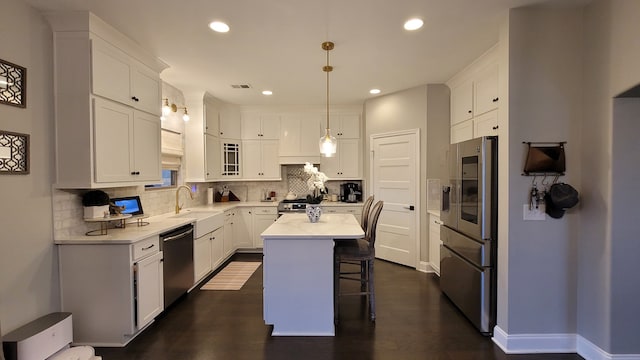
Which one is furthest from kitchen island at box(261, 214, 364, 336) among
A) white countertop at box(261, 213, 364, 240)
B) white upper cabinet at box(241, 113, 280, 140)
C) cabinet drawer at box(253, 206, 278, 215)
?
white upper cabinet at box(241, 113, 280, 140)

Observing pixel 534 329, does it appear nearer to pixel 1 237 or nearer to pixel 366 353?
pixel 366 353

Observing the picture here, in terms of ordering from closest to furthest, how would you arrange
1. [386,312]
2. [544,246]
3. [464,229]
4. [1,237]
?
[1,237] → [544,246] → [464,229] → [386,312]

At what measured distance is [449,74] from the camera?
11.9 feet

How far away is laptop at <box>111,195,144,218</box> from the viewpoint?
114 inches

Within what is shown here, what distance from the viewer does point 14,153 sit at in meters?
2.03

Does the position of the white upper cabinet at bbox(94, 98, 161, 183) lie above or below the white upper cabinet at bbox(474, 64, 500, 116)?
below

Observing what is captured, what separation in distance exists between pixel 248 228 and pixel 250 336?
264cm

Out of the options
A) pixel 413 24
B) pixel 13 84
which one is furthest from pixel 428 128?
pixel 13 84

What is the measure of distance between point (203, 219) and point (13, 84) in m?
2.14

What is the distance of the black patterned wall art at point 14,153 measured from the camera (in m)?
1.95

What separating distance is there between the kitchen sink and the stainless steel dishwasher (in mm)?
147

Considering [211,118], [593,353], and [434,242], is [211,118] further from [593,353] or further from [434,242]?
[593,353]

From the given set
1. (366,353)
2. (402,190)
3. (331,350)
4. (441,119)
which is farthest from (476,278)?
(441,119)

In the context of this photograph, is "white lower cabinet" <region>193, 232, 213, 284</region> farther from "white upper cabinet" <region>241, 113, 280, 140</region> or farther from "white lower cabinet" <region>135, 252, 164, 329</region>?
"white upper cabinet" <region>241, 113, 280, 140</region>
